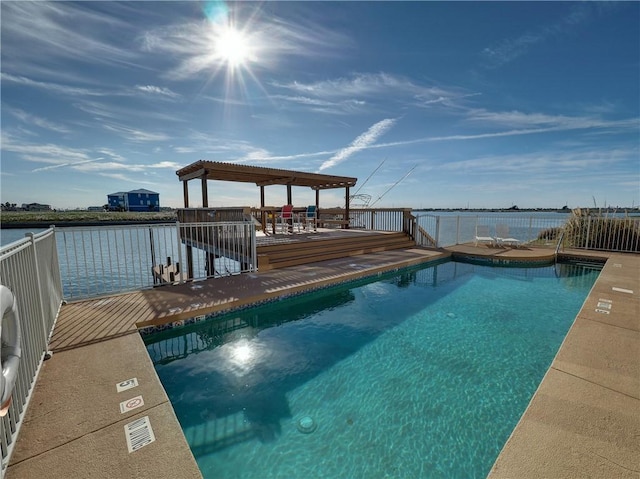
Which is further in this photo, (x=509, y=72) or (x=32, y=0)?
(x=509, y=72)

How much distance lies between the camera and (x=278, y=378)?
2854 mm

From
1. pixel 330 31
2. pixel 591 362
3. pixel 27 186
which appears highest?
pixel 330 31

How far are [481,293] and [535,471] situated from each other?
15.7 ft

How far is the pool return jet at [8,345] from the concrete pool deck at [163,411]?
27.1 inches

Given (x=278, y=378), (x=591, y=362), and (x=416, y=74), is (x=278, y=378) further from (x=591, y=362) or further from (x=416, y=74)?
(x=416, y=74)

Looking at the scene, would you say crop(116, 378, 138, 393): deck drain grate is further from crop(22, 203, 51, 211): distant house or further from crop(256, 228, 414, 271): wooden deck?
crop(22, 203, 51, 211): distant house

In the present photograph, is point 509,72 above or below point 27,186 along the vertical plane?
above

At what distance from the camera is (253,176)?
32.8 feet

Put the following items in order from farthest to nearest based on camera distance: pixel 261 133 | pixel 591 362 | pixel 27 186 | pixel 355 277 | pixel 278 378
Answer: pixel 27 186, pixel 261 133, pixel 355 277, pixel 278 378, pixel 591 362

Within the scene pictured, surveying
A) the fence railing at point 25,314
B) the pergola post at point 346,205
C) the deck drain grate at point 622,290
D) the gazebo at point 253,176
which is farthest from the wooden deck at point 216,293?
the pergola post at point 346,205

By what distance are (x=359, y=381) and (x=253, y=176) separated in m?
8.68

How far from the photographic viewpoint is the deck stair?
6742 mm

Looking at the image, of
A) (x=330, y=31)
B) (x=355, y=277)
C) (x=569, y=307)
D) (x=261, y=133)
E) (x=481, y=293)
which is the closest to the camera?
(x=569, y=307)

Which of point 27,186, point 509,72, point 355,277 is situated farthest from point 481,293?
point 27,186
